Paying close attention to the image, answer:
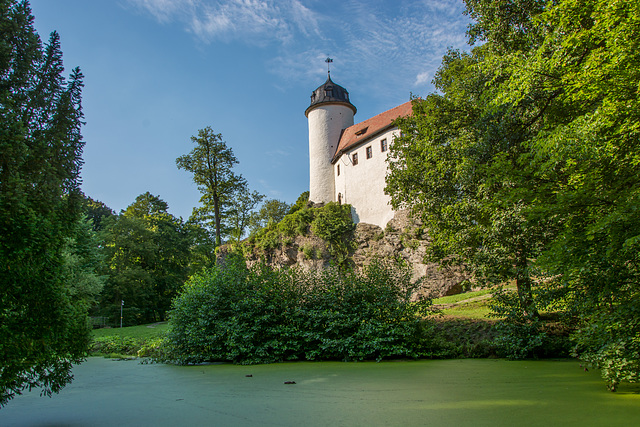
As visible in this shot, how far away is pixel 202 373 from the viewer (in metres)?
7.72

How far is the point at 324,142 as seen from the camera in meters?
39.3

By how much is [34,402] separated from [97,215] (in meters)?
56.4

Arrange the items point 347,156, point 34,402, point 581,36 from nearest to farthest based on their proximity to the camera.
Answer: point 34,402
point 581,36
point 347,156

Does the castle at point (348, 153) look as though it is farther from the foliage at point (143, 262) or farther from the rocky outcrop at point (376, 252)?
the foliage at point (143, 262)


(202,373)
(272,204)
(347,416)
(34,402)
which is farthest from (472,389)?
(272,204)

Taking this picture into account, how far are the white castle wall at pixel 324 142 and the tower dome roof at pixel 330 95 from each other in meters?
0.37

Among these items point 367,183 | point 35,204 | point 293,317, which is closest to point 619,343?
point 293,317


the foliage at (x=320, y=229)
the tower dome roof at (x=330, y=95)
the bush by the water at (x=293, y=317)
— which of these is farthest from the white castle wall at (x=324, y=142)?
the bush by the water at (x=293, y=317)

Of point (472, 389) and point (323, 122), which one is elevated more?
point (323, 122)

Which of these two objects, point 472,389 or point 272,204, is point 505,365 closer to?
point 472,389

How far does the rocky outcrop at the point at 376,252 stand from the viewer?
22.0 meters

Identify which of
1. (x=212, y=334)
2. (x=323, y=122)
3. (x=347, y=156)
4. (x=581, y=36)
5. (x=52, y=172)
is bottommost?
(x=212, y=334)

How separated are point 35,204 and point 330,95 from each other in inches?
1503

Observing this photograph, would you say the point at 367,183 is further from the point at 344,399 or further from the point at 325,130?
the point at 344,399
